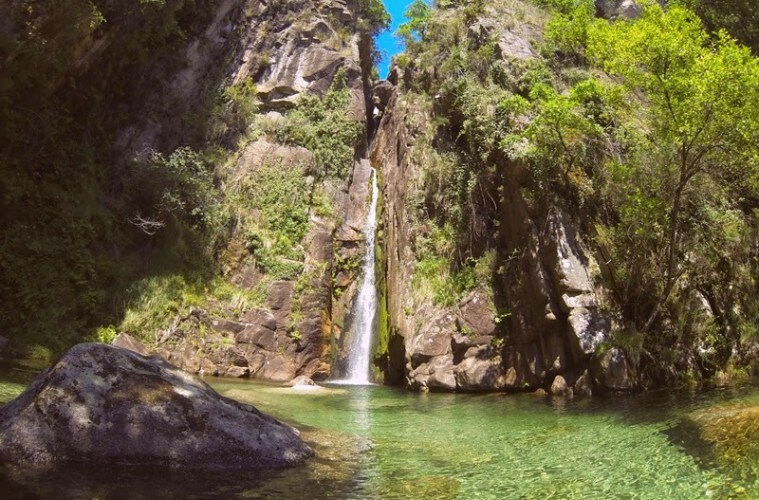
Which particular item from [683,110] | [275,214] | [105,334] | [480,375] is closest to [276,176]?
[275,214]

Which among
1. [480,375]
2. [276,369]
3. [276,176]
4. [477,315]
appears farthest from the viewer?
[276,176]

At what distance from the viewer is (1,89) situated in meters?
15.7

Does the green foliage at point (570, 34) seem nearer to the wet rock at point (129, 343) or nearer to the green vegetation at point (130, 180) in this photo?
the green vegetation at point (130, 180)

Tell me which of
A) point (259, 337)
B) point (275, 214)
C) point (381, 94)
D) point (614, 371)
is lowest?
point (614, 371)

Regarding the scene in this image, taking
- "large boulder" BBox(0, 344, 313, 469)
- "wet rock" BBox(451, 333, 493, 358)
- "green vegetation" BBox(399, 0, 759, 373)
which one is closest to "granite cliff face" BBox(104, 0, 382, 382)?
"green vegetation" BBox(399, 0, 759, 373)

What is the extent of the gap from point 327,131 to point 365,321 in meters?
10.3

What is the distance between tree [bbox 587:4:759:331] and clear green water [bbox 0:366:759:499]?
412 cm

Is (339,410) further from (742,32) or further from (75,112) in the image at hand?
(742,32)

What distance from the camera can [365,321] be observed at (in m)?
21.0

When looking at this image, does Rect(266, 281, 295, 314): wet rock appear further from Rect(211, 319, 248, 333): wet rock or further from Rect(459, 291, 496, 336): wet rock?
Rect(459, 291, 496, 336): wet rock

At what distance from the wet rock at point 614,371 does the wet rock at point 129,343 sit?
12781 mm

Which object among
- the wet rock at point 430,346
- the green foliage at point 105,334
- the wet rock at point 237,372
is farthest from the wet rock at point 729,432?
the green foliage at point 105,334

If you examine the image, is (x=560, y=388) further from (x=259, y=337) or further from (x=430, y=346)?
(x=259, y=337)

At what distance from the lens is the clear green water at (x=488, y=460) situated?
543 cm
